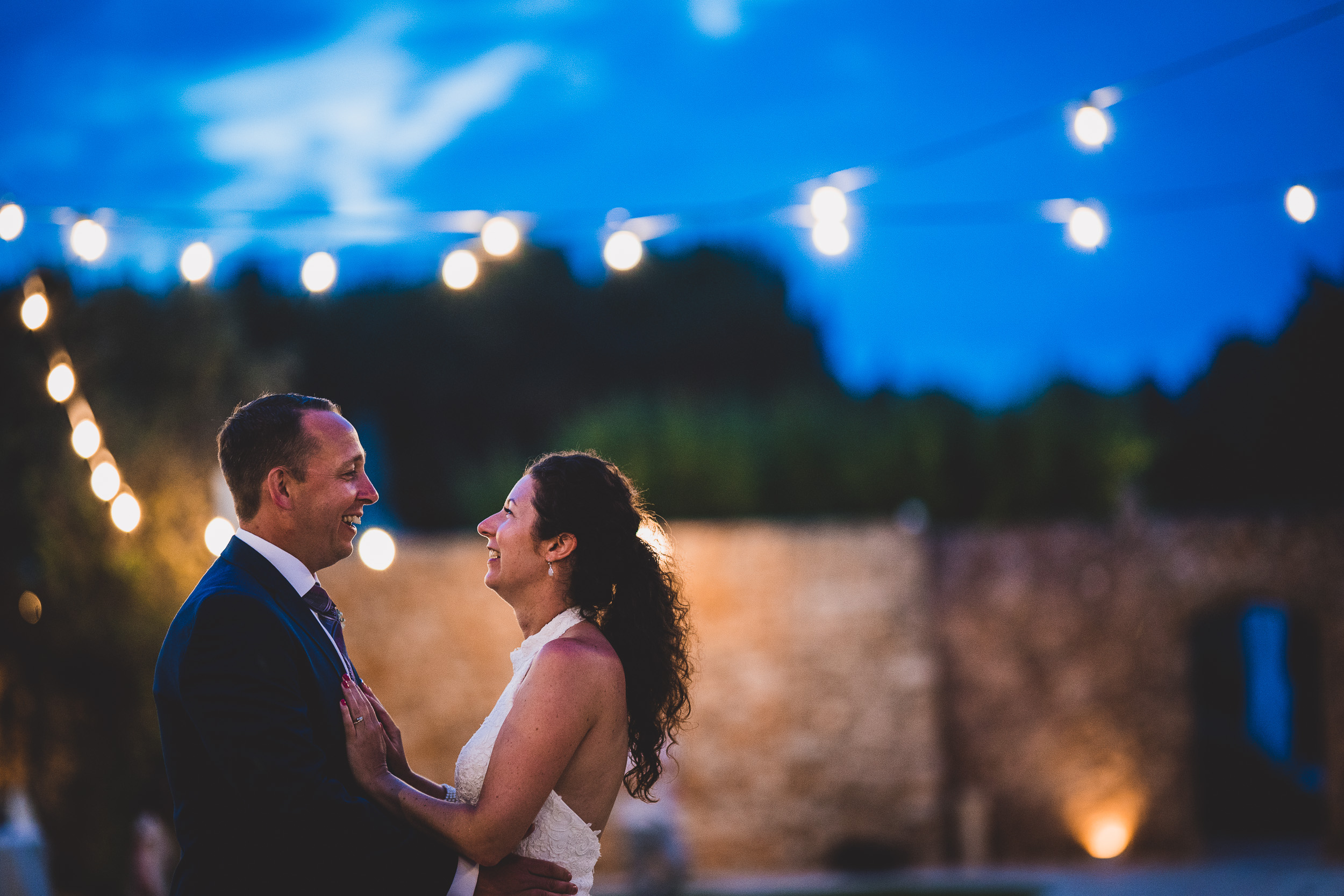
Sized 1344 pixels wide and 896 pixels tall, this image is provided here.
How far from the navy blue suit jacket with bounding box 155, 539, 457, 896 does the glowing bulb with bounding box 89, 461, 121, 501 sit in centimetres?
328

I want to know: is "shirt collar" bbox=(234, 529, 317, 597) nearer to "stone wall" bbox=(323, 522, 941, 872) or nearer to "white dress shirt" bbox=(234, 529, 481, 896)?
"white dress shirt" bbox=(234, 529, 481, 896)

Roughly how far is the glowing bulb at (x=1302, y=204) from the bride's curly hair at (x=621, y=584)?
4104mm

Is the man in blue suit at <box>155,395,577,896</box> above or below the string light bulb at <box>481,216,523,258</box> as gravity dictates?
below

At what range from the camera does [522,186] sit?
63.5m

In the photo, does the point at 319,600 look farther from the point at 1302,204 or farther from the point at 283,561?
the point at 1302,204

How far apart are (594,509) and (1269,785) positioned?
1226cm

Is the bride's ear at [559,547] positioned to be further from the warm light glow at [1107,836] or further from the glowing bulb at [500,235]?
the warm light glow at [1107,836]

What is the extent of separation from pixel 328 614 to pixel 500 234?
3.30m

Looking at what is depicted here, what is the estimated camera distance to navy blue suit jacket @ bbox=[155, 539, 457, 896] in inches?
74.0

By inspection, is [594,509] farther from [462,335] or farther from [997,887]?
[462,335]

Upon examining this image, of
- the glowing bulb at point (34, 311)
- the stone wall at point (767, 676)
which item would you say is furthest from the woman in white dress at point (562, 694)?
the stone wall at point (767, 676)

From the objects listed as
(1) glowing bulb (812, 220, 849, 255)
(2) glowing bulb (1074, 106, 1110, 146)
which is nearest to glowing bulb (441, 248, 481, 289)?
(1) glowing bulb (812, 220, 849, 255)

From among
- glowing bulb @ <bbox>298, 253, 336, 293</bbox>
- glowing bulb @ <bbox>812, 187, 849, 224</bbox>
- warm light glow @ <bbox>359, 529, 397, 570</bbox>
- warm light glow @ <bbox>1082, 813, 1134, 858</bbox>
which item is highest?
glowing bulb @ <bbox>812, 187, 849, 224</bbox>

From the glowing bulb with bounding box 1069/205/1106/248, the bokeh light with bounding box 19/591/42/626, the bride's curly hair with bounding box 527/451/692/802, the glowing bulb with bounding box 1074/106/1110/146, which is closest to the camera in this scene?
the bride's curly hair with bounding box 527/451/692/802
